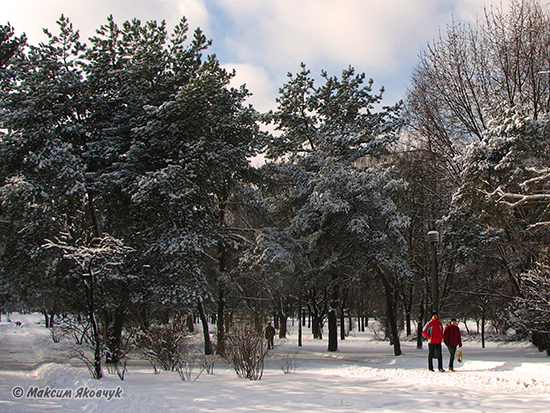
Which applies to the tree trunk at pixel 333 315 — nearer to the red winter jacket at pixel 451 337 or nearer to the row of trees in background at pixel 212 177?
the row of trees in background at pixel 212 177

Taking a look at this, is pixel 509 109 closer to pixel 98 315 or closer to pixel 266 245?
pixel 266 245

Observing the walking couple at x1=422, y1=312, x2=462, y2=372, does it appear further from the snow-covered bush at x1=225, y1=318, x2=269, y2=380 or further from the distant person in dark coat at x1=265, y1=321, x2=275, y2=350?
the snow-covered bush at x1=225, y1=318, x2=269, y2=380

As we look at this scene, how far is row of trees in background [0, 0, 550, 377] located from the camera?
50.7 feet

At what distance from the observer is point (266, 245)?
57.7 ft

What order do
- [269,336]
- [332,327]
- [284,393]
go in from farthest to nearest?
[332,327]
[269,336]
[284,393]

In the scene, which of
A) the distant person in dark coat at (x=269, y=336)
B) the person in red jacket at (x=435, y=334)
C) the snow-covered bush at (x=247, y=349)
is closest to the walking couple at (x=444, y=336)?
the person in red jacket at (x=435, y=334)

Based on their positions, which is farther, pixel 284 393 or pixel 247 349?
pixel 247 349

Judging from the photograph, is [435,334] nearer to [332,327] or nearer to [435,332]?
[435,332]

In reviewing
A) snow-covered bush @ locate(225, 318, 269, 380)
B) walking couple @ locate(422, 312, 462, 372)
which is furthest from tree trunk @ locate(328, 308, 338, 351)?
snow-covered bush @ locate(225, 318, 269, 380)

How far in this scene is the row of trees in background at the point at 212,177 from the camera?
15.5 meters

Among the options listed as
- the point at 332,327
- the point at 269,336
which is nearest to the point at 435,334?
the point at 269,336

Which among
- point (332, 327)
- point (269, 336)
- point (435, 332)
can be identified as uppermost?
point (435, 332)

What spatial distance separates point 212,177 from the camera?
16.7 metres

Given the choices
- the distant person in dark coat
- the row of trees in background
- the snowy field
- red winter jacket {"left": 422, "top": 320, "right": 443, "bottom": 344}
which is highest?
the row of trees in background
